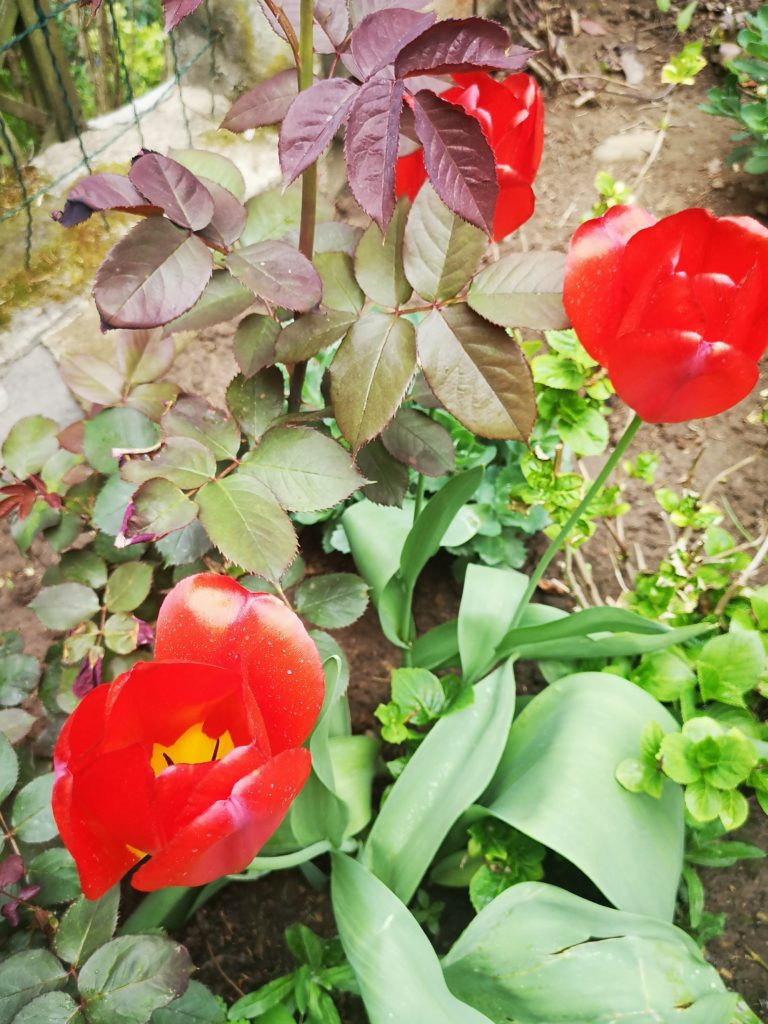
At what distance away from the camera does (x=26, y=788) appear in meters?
0.93

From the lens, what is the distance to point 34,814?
0.92 metres

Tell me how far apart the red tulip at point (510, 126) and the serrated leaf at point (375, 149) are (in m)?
0.20

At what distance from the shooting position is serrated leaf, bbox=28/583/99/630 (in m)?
1.00

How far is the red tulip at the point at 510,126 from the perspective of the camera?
763mm

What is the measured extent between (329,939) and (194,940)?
222 mm

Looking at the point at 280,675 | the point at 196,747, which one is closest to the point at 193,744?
the point at 196,747

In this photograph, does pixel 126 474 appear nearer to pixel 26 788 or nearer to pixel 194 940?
pixel 26 788

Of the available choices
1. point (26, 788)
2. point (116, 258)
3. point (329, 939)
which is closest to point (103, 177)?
point (116, 258)

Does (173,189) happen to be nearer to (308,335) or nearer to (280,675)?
(308,335)

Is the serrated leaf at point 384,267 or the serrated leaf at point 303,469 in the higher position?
the serrated leaf at point 384,267

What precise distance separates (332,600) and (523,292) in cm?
46

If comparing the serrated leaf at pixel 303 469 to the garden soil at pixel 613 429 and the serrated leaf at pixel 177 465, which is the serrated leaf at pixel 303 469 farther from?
the garden soil at pixel 613 429

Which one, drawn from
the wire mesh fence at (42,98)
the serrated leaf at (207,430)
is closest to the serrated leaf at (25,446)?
the serrated leaf at (207,430)

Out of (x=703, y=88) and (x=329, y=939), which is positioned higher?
(x=703, y=88)
